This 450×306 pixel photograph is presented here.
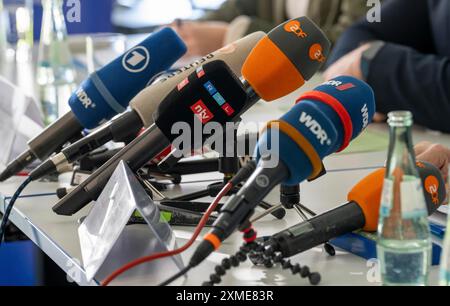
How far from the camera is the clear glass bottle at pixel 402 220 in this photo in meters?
0.65

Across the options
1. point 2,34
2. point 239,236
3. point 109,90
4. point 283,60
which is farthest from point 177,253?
point 2,34

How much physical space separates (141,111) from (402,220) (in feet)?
1.35

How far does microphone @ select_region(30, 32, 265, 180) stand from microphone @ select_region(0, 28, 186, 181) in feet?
0.20

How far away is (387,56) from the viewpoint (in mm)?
1613

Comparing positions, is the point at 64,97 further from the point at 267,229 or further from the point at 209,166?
the point at 267,229

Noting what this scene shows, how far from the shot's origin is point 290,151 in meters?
0.72

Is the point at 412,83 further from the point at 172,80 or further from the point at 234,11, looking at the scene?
the point at 234,11

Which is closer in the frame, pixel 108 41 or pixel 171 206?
pixel 171 206

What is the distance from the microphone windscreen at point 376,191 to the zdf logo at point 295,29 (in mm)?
163

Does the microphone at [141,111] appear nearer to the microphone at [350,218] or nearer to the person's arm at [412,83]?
the microphone at [350,218]

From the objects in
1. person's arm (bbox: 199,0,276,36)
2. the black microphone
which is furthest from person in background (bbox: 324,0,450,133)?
person's arm (bbox: 199,0,276,36)

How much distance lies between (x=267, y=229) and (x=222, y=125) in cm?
13
